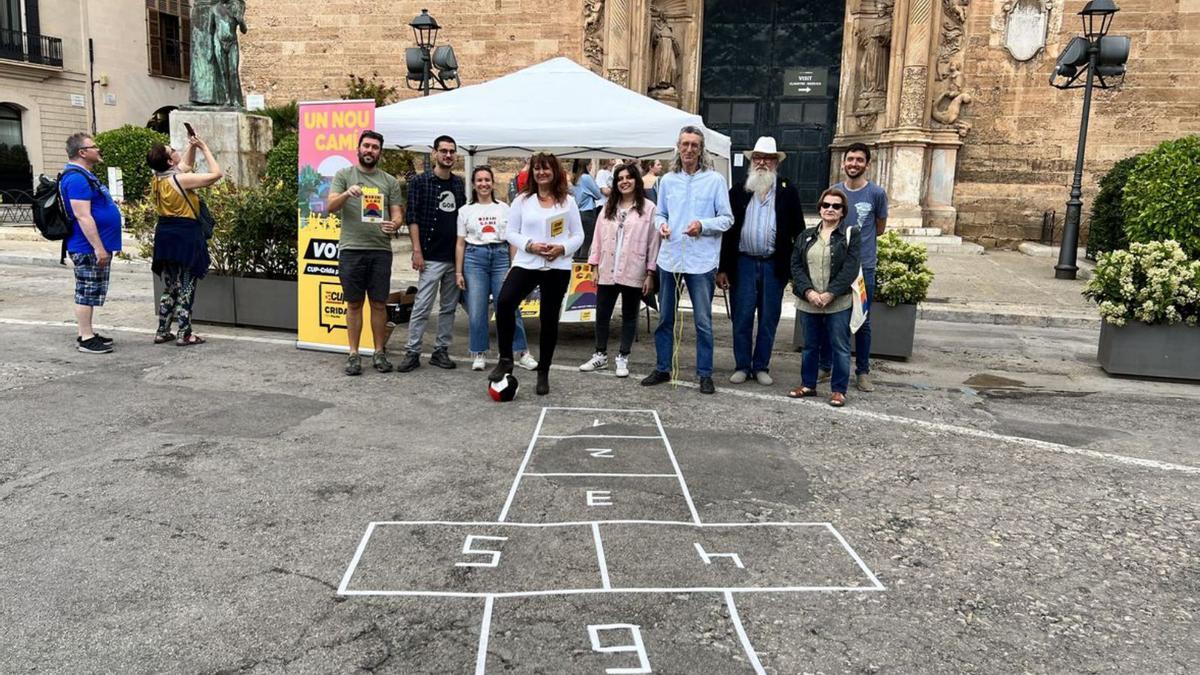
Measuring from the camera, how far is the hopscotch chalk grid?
127 inches

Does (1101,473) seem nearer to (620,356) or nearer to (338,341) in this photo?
(620,356)

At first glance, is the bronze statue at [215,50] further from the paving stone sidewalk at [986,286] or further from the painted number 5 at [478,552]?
the painted number 5 at [478,552]

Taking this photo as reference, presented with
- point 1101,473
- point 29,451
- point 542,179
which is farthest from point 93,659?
point 1101,473

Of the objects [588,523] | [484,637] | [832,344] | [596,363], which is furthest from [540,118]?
[484,637]

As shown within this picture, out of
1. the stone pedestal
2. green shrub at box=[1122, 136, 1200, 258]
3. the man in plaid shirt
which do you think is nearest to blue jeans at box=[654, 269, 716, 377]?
A: the man in plaid shirt

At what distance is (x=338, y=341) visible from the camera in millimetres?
7594

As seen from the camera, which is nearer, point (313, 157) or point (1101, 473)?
point (1101, 473)

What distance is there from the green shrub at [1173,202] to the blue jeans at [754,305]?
470 cm

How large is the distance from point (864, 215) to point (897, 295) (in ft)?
5.10

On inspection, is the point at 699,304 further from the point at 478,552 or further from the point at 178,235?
the point at 178,235

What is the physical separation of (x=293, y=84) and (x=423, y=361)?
1683cm

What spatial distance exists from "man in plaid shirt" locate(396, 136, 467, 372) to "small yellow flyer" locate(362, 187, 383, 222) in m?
0.33

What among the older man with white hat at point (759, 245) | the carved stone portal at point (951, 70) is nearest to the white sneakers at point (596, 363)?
the older man with white hat at point (759, 245)

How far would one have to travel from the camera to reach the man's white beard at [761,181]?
6.46 meters
